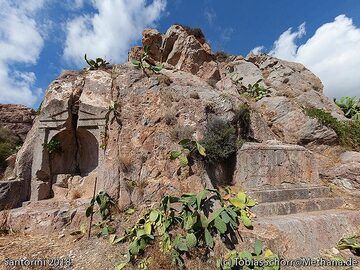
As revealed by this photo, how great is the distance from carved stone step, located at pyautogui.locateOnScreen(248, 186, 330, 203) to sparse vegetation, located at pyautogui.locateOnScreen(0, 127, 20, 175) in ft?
40.9

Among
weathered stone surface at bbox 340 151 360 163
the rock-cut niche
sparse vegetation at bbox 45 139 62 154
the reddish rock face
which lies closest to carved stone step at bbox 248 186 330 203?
weathered stone surface at bbox 340 151 360 163

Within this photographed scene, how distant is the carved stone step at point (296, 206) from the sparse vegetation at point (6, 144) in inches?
496

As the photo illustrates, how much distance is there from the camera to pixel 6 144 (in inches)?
575

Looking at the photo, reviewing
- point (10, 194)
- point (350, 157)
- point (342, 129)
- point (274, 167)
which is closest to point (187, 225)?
point (274, 167)

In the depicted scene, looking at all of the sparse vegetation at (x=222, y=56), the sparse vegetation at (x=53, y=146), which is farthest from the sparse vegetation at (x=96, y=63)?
the sparse vegetation at (x=222, y=56)

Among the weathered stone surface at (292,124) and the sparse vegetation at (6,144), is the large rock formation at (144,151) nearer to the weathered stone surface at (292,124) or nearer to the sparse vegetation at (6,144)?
the weathered stone surface at (292,124)

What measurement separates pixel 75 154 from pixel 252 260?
704cm

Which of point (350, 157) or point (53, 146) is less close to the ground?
point (53, 146)

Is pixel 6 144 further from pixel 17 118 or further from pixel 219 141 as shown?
pixel 219 141

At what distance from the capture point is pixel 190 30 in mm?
14523

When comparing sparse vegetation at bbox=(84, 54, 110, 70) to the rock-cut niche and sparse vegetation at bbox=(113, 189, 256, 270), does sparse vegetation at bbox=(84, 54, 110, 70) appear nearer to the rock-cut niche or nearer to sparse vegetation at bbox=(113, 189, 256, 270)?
the rock-cut niche

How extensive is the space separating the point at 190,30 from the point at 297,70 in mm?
10328

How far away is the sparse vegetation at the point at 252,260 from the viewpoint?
446 cm

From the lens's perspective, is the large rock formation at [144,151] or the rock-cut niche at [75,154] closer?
the large rock formation at [144,151]
